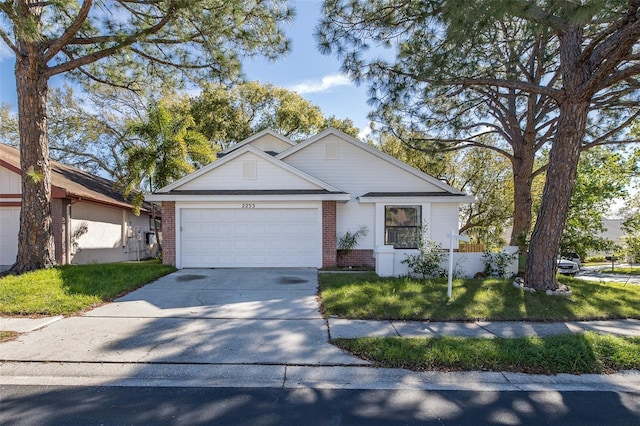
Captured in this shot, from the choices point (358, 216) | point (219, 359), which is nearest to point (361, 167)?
point (358, 216)

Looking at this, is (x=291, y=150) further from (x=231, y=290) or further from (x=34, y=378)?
(x=34, y=378)

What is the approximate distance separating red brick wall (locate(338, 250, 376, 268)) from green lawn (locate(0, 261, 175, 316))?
20.4 ft

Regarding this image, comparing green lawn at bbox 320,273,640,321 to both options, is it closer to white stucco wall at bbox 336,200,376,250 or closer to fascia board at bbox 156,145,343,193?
white stucco wall at bbox 336,200,376,250

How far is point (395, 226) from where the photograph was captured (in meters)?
12.3

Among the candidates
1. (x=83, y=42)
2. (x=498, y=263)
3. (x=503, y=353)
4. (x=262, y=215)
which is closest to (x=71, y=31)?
(x=83, y=42)

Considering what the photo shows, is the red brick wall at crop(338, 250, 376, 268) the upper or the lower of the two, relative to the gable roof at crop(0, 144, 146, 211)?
lower

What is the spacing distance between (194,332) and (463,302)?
17.5ft

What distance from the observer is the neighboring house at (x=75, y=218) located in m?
12.2

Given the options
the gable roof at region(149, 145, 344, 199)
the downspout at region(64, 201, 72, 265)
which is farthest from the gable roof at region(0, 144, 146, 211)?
the gable roof at region(149, 145, 344, 199)

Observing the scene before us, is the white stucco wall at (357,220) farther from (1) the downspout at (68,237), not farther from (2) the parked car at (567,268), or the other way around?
(2) the parked car at (567,268)

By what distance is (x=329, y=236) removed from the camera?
11445 millimetres

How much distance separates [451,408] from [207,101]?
24533mm

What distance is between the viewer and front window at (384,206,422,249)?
40.3 ft

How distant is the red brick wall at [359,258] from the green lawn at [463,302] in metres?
3.30
